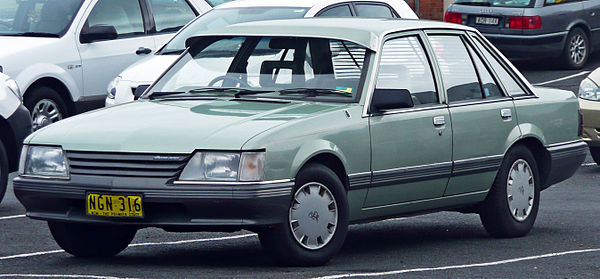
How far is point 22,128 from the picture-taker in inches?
447

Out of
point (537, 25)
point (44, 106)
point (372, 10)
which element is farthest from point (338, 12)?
point (537, 25)

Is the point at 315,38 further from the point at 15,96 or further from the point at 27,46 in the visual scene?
the point at 27,46

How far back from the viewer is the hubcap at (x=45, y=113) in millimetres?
15531

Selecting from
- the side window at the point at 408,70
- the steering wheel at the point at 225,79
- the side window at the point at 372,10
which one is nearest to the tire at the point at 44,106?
the side window at the point at 372,10

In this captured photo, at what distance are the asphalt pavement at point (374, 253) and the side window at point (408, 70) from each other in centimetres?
100

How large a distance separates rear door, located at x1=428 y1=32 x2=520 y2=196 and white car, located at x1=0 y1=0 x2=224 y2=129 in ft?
21.8

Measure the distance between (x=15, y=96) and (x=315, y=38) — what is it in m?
3.39

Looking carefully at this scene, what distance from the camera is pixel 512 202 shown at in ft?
32.4

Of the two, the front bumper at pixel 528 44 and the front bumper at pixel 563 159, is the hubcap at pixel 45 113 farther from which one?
the front bumper at pixel 528 44

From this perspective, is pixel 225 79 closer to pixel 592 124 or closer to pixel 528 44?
pixel 592 124

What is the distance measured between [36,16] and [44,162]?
320 inches

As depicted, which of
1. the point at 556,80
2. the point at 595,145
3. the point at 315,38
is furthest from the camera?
the point at 556,80

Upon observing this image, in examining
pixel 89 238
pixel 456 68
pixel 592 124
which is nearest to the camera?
pixel 89 238

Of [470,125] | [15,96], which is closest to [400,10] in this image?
[15,96]
